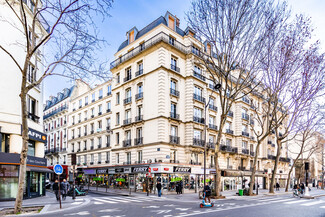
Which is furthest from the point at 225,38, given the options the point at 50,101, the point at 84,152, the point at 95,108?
the point at 50,101

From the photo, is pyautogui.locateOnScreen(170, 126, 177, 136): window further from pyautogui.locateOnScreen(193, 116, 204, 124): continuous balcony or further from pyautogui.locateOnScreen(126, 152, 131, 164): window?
pyautogui.locateOnScreen(126, 152, 131, 164): window

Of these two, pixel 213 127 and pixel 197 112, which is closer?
pixel 197 112

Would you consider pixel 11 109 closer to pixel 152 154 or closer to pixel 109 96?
pixel 152 154

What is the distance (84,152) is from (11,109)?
2465cm

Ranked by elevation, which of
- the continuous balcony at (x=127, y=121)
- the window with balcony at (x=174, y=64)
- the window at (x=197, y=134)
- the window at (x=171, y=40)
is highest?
the window at (x=171, y=40)

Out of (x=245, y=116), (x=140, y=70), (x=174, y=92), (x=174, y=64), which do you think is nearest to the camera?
(x=174, y=92)

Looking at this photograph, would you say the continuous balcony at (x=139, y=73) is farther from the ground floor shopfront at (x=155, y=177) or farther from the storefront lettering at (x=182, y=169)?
the storefront lettering at (x=182, y=169)

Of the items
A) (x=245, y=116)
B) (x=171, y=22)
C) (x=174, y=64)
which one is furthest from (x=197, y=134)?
(x=171, y=22)

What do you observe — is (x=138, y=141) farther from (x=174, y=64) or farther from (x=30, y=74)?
(x=30, y=74)

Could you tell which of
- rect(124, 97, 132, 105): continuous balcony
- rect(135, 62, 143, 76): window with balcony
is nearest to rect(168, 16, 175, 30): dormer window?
rect(135, 62, 143, 76): window with balcony

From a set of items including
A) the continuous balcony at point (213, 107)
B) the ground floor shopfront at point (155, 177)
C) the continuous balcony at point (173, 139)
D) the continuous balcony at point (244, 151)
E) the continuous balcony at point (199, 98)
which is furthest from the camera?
the continuous balcony at point (244, 151)

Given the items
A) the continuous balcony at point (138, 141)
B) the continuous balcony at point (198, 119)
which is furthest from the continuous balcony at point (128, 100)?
the continuous balcony at point (198, 119)

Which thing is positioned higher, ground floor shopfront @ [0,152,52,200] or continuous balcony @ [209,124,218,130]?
continuous balcony @ [209,124,218,130]

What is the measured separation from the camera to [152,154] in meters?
27.6
